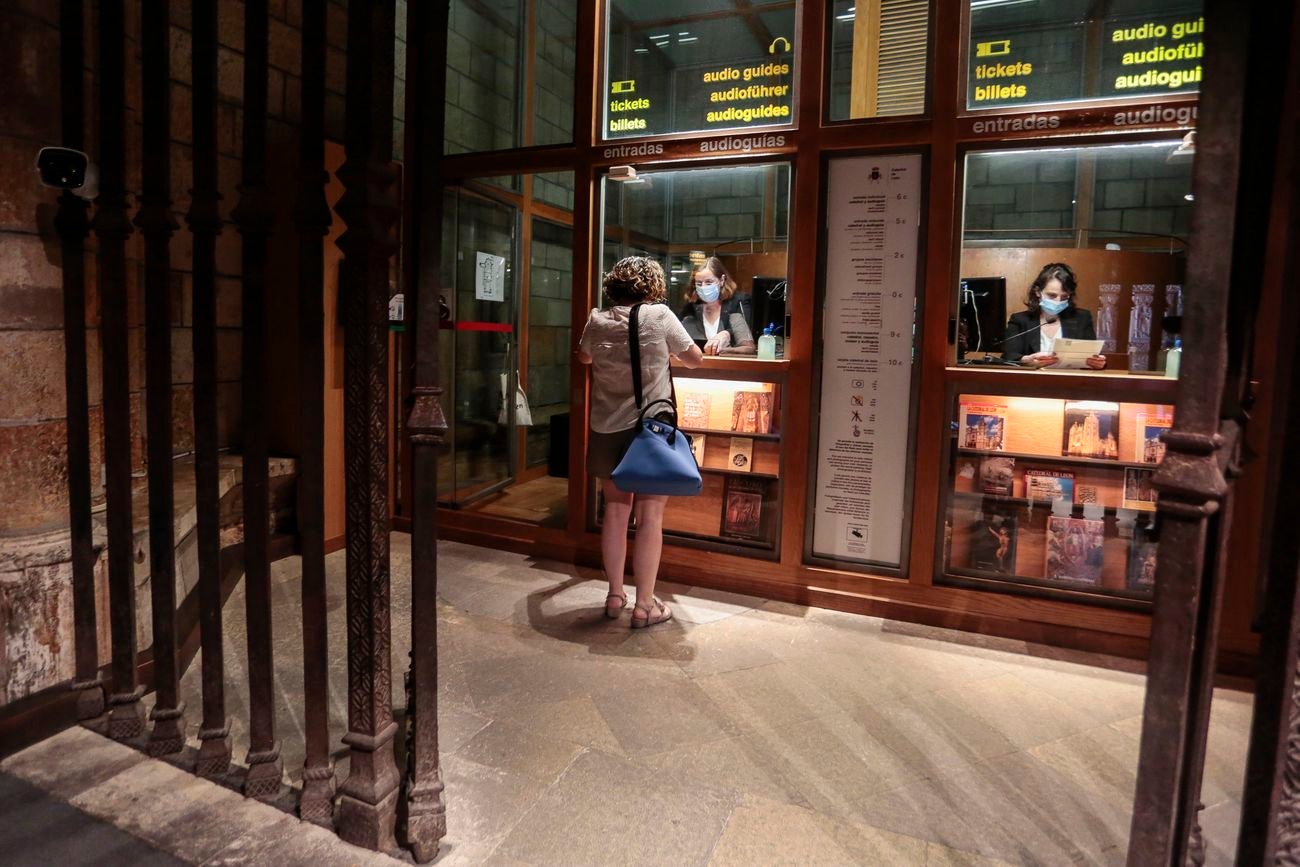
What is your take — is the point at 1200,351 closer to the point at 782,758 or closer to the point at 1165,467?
the point at 1165,467

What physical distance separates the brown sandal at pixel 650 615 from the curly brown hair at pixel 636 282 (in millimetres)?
1517

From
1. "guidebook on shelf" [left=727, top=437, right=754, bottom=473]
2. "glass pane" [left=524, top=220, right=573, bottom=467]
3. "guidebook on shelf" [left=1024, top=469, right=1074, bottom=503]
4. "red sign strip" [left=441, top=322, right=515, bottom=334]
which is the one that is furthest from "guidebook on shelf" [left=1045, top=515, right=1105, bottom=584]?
"glass pane" [left=524, top=220, right=573, bottom=467]

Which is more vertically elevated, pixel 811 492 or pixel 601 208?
pixel 601 208

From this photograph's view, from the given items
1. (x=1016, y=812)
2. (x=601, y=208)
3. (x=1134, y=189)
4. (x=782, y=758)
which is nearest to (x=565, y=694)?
(x=782, y=758)

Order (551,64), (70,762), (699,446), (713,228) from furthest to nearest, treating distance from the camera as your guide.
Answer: (551,64)
(713,228)
(699,446)
(70,762)

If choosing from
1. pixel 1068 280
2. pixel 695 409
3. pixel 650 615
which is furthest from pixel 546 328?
pixel 1068 280

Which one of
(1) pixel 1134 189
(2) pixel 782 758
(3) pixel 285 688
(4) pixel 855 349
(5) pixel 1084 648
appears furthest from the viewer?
(1) pixel 1134 189

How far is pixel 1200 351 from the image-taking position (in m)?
1.40

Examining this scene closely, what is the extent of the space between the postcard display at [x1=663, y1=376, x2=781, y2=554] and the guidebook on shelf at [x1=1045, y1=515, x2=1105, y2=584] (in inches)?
55.7

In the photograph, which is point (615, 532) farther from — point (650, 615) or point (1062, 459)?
point (1062, 459)

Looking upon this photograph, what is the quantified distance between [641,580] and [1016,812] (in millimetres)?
2003

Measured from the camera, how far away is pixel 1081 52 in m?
3.97

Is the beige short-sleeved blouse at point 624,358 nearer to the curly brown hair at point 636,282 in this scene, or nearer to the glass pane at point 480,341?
the curly brown hair at point 636,282

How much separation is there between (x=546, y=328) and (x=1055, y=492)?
184 inches
